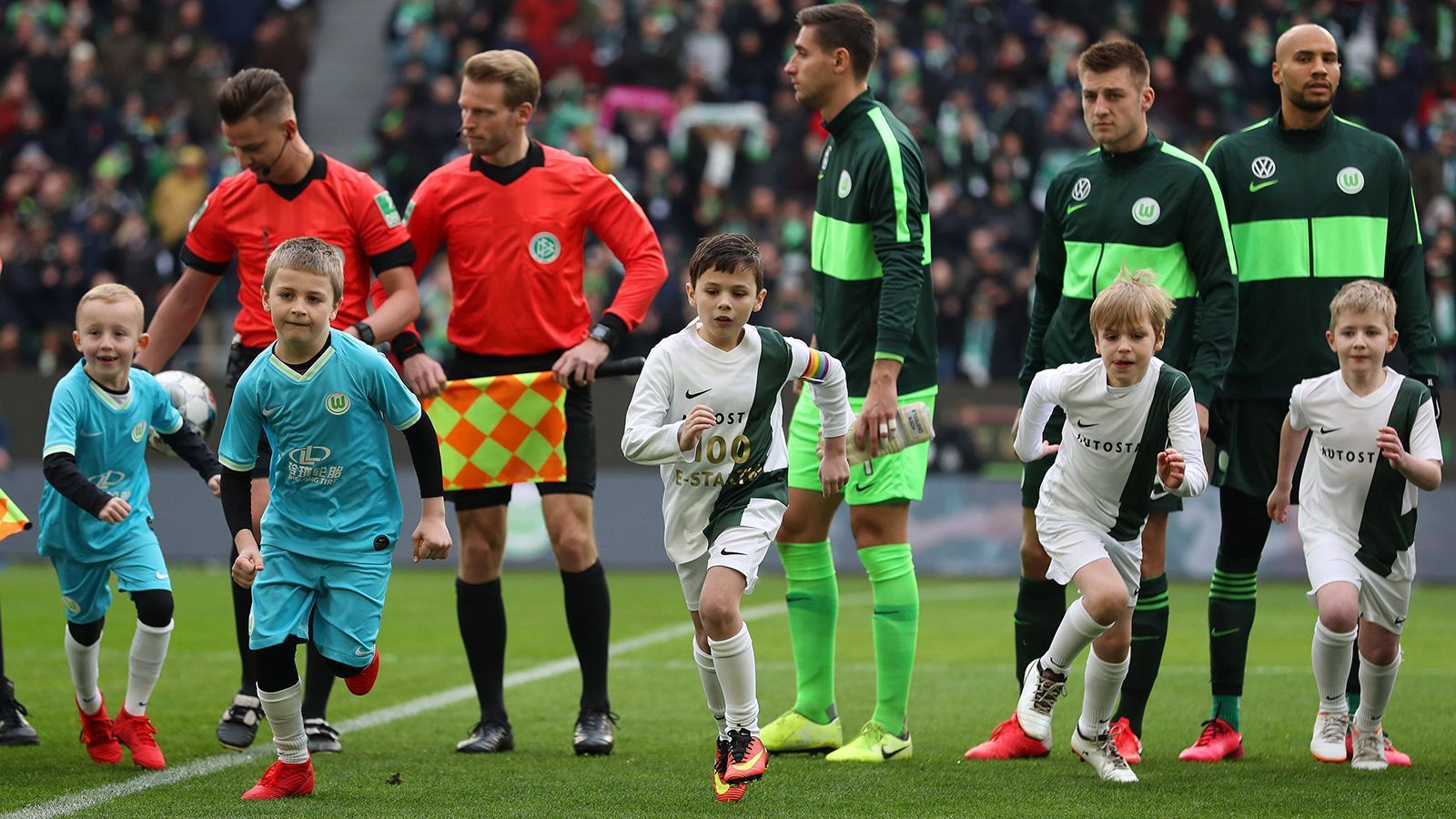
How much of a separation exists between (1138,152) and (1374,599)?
1653 millimetres

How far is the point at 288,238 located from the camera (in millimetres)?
6062

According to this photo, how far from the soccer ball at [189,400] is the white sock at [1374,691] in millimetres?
4060

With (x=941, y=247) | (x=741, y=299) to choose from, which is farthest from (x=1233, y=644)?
(x=941, y=247)

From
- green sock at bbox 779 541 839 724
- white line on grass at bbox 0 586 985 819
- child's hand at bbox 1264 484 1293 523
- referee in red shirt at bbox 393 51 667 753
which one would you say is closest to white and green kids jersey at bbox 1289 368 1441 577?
child's hand at bbox 1264 484 1293 523

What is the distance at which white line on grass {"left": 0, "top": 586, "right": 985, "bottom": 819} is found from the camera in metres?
4.85

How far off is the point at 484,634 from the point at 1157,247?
8.98 feet

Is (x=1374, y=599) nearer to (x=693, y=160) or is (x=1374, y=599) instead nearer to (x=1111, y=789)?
(x=1111, y=789)

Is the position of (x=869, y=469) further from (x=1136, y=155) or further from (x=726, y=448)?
(x=1136, y=155)

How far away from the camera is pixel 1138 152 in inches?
227

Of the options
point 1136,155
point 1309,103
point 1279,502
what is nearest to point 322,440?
point 1136,155

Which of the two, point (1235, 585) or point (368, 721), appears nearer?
point (1235, 585)

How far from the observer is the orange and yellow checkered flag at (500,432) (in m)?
6.11

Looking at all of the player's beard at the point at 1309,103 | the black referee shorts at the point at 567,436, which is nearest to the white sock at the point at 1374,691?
the player's beard at the point at 1309,103

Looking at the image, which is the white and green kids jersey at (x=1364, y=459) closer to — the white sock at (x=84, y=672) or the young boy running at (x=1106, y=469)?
the young boy running at (x=1106, y=469)
